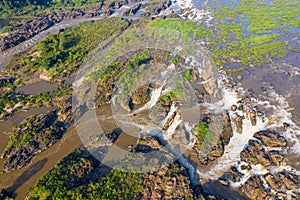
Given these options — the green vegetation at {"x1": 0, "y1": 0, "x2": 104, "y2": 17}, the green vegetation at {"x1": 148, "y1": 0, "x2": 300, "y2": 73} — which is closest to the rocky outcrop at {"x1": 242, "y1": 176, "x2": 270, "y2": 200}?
the green vegetation at {"x1": 148, "y1": 0, "x2": 300, "y2": 73}

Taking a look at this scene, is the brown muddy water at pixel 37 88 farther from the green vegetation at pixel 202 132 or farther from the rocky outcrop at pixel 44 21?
the green vegetation at pixel 202 132

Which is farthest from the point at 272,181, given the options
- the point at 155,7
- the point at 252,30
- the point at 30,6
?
the point at 30,6

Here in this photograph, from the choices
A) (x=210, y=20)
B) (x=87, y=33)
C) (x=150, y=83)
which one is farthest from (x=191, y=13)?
(x=150, y=83)

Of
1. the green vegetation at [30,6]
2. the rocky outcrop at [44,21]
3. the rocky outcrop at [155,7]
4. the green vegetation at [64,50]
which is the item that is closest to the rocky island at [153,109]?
the green vegetation at [64,50]

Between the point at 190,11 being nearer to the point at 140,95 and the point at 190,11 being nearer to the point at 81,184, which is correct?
the point at 140,95

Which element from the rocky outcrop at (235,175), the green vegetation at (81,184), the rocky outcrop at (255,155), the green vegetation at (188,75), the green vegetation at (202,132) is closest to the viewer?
the green vegetation at (81,184)

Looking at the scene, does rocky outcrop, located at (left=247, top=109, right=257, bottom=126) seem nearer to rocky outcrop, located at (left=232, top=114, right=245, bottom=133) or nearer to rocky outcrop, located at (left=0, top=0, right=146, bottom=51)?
rocky outcrop, located at (left=232, top=114, right=245, bottom=133)
